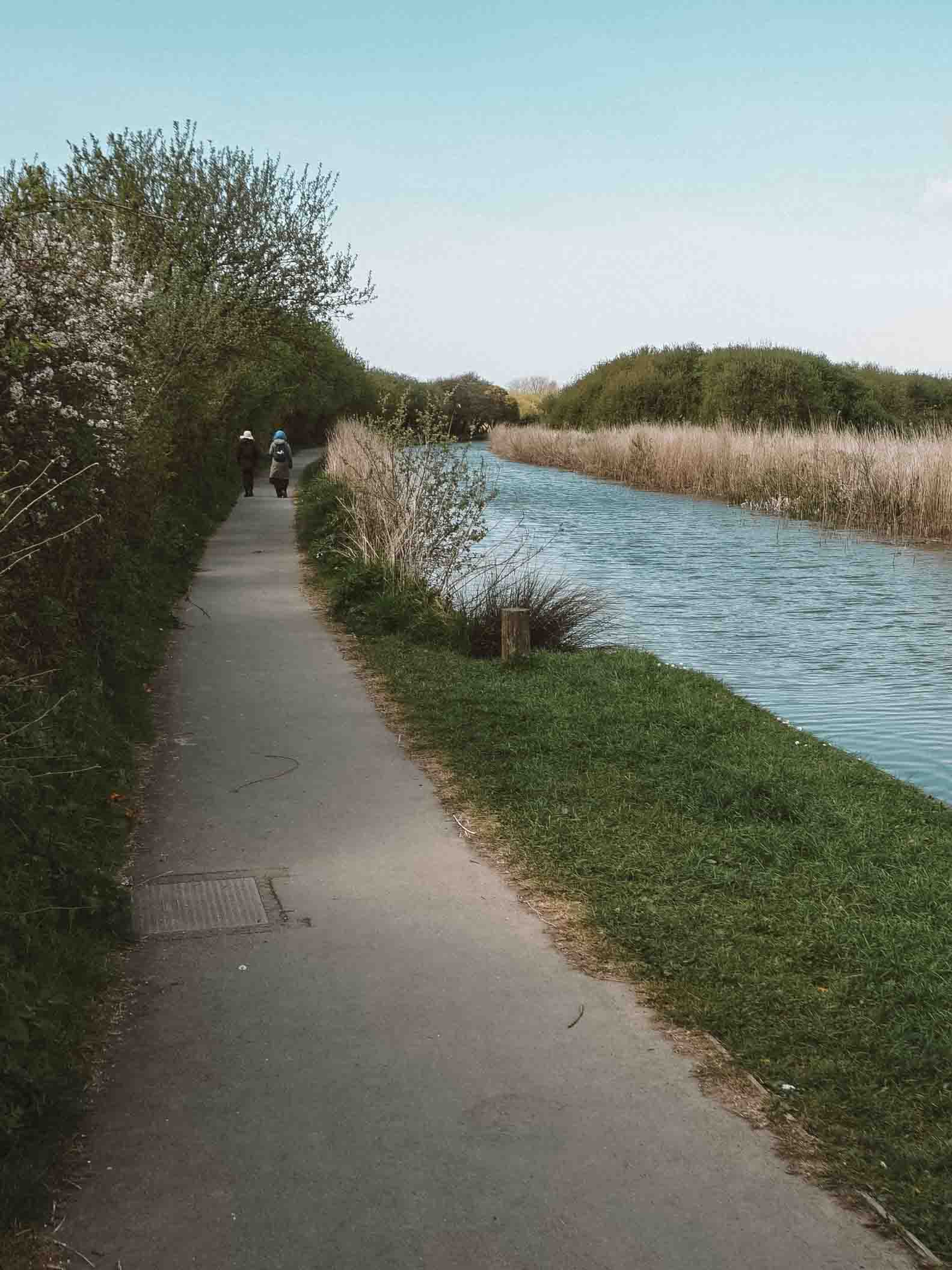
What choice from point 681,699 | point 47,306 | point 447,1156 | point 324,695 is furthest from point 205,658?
point 447,1156

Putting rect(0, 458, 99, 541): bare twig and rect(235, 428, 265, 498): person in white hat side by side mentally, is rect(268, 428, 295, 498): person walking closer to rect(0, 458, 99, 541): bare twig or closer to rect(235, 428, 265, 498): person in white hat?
rect(235, 428, 265, 498): person in white hat

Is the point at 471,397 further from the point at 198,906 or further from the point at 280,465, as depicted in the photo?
the point at 198,906

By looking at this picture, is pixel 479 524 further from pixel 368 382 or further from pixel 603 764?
pixel 368 382

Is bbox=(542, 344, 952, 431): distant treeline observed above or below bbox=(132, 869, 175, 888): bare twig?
above

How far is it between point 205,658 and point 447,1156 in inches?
306

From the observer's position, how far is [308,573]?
16.7 metres

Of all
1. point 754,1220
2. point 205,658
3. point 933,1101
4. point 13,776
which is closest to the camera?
point 754,1220

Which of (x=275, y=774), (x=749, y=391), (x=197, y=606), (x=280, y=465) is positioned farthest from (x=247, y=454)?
(x=749, y=391)

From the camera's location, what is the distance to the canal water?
9977 mm

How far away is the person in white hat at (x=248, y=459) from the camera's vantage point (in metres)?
28.6

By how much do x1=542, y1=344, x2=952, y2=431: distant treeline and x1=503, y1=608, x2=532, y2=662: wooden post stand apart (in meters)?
44.6

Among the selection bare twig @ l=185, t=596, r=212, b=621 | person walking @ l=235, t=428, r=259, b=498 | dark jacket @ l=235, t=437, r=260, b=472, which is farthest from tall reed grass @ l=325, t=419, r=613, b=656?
dark jacket @ l=235, t=437, r=260, b=472

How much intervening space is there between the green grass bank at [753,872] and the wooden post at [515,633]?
526mm

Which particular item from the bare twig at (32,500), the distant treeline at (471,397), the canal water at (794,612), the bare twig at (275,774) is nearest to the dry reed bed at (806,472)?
the canal water at (794,612)
